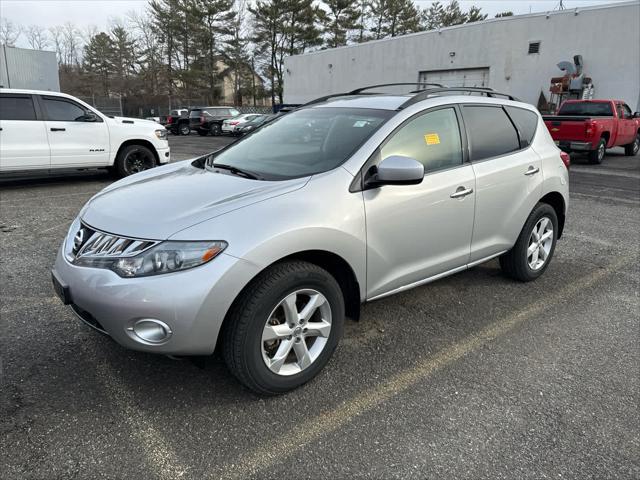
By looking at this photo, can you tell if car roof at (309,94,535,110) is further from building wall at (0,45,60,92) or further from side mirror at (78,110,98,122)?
building wall at (0,45,60,92)

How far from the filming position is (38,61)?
27.4 meters

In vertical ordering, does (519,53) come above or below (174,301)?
above

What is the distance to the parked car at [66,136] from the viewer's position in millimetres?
7871

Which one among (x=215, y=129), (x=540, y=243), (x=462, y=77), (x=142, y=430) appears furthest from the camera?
(x=462, y=77)

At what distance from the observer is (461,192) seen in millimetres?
3369

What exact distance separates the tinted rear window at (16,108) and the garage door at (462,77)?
889 inches

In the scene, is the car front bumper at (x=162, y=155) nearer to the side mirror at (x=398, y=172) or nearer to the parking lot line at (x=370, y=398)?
the side mirror at (x=398, y=172)

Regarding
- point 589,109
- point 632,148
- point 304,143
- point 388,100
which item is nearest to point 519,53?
point 632,148

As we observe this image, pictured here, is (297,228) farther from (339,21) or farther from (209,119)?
(339,21)

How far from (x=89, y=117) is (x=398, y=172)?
308 inches

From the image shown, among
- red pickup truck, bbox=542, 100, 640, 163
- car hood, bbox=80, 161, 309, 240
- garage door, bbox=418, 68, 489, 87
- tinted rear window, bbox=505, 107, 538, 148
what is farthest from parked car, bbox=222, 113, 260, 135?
car hood, bbox=80, 161, 309, 240

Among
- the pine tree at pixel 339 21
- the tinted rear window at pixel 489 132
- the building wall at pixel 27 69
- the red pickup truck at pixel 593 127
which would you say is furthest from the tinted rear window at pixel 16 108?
the pine tree at pixel 339 21

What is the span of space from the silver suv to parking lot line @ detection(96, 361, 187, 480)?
0.42 metres

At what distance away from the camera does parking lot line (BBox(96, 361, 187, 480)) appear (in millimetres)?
2100
